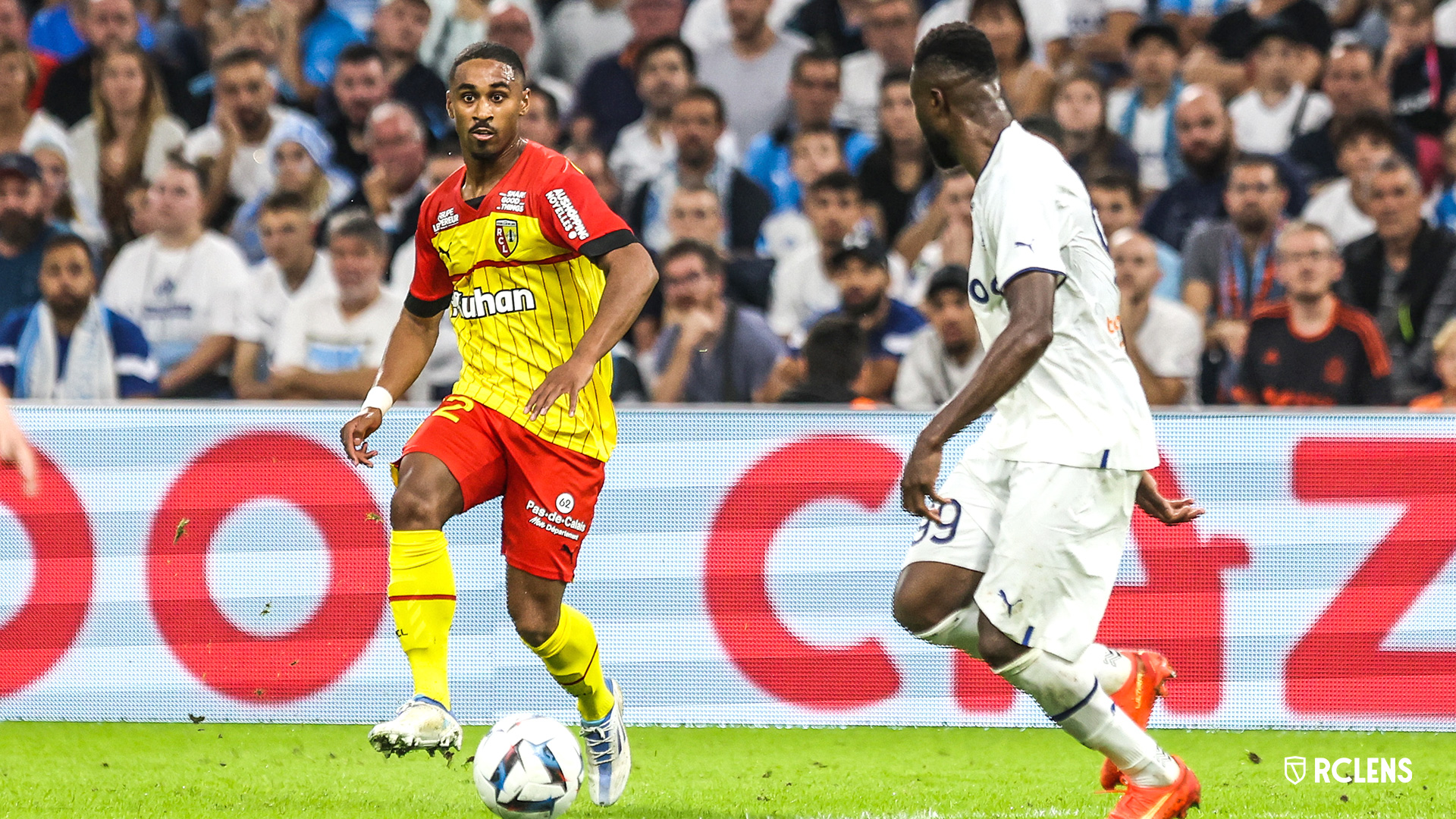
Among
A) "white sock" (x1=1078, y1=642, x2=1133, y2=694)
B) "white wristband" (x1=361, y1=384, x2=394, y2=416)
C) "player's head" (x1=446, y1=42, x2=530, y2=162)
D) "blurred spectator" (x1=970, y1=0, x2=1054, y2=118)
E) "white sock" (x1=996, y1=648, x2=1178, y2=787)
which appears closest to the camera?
"white sock" (x1=996, y1=648, x2=1178, y2=787)

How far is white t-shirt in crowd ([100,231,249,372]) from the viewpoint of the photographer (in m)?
9.38

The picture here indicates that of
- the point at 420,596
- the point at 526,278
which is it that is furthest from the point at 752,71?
the point at 420,596

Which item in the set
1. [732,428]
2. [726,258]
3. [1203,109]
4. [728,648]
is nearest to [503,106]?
[732,428]

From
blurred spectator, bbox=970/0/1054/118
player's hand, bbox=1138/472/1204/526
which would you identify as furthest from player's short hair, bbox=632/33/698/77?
player's hand, bbox=1138/472/1204/526

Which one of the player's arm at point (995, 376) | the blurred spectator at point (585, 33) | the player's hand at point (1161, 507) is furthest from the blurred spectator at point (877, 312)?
the player's arm at point (995, 376)

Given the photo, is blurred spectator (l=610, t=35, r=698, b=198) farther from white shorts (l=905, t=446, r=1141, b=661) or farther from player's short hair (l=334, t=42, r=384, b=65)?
white shorts (l=905, t=446, r=1141, b=661)

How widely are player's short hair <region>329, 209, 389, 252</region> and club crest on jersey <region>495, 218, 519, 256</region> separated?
400cm

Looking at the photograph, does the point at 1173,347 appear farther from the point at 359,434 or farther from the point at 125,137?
the point at 125,137

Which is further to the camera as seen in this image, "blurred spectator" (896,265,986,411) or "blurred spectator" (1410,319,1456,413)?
"blurred spectator" (896,265,986,411)

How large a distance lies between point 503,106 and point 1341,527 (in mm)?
3695

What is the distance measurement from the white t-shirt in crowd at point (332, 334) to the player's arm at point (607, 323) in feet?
13.1

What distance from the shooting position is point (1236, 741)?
6.25 meters

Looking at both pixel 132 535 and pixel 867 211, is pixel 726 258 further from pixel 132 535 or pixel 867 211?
pixel 132 535

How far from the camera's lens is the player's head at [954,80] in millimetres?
4082
